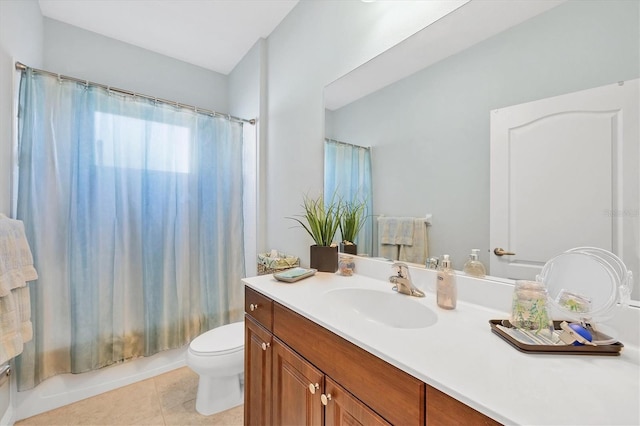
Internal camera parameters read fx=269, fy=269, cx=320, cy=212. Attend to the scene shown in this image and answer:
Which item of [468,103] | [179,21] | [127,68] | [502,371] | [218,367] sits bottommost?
[218,367]

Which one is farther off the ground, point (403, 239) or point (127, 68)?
point (127, 68)

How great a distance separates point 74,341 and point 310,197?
172cm

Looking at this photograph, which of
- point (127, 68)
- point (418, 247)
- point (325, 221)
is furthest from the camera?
point (127, 68)

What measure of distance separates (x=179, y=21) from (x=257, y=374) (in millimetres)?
2374

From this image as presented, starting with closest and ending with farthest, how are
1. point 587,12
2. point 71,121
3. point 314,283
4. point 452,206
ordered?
point 587,12
point 452,206
point 314,283
point 71,121

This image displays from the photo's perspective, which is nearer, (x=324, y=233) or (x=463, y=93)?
(x=463, y=93)

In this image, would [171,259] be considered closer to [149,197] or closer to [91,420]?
[149,197]

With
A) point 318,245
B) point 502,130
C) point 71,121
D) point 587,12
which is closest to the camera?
point 587,12

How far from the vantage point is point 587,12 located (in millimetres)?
769

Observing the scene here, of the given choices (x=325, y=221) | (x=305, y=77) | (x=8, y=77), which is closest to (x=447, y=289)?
(x=325, y=221)

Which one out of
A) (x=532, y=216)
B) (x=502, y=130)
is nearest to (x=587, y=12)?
(x=502, y=130)

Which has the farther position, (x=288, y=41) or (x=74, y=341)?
(x=288, y=41)

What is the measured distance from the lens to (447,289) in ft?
3.04

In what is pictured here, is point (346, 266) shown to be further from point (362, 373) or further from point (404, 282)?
point (362, 373)
